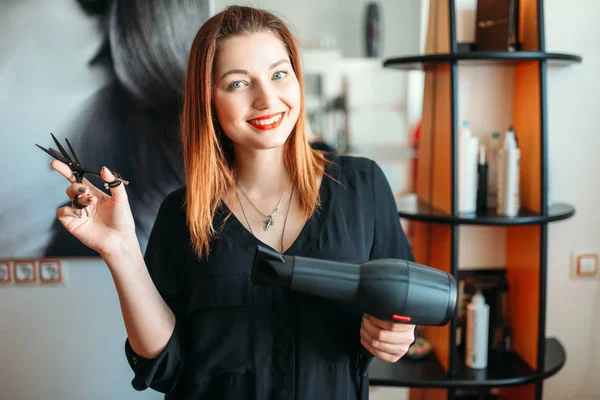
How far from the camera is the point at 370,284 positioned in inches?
36.9

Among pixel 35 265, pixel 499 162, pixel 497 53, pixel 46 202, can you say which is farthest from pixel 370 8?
pixel 35 265

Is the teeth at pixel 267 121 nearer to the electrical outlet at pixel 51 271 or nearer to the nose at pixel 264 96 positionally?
the nose at pixel 264 96

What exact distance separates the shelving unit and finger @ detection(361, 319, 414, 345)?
51cm

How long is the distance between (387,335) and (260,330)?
26 centimetres

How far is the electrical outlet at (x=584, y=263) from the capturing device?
1.75 metres

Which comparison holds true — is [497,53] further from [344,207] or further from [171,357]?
[171,357]

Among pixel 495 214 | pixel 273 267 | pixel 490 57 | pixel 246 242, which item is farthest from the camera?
pixel 495 214

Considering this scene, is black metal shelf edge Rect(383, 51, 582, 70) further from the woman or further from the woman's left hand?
the woman's left hand

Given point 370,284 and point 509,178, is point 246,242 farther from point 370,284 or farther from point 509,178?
point 509,178

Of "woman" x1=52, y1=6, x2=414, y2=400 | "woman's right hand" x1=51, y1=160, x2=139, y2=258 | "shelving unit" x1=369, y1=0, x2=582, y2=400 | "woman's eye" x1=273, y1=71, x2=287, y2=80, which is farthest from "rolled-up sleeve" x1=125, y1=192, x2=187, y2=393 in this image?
"shelving unit" x1=369, y1=0, x2=582, y2=400

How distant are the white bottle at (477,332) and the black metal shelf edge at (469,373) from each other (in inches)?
1.2

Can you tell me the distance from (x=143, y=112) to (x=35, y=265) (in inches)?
25.2

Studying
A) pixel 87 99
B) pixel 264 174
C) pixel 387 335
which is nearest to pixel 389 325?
pixel 387 335

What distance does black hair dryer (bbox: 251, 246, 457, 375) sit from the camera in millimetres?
926
